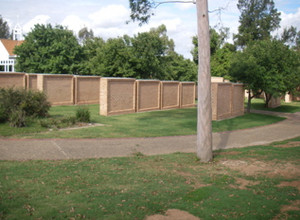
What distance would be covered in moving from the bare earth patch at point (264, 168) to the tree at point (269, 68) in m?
16.7

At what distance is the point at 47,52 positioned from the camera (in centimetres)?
3325

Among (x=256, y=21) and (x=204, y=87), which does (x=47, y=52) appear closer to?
(x=204, y=87)

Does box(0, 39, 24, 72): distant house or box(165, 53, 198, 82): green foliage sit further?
box(0, 39, 24, 72): distant house

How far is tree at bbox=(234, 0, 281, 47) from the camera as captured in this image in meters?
52.8

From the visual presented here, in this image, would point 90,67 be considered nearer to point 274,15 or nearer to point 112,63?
point 112,63

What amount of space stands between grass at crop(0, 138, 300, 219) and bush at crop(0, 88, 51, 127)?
5.63 metres

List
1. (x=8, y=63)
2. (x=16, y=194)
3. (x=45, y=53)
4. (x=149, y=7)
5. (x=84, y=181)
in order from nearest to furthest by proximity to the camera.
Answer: (x=16, y=194) < (x=84, y=181) < (x=149, y=7) < (x=45, y=53) < (x=8, y=63)

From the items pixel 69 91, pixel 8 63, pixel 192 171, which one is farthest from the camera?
pixel 8 63

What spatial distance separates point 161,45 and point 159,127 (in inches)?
743

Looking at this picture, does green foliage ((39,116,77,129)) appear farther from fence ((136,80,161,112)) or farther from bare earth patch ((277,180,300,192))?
bare earth patch ((277,180,300,192))

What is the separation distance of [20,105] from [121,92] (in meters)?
7.65

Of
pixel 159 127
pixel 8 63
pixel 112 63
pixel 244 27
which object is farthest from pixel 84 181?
pixel 244 27

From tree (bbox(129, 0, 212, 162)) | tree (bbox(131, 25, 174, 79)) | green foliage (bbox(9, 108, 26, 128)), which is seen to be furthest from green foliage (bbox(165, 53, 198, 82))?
tree (bbox(129, 0, 212, 162))

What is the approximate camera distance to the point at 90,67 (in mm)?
33906
